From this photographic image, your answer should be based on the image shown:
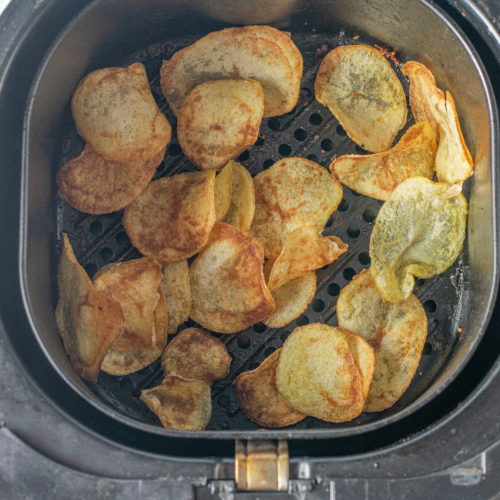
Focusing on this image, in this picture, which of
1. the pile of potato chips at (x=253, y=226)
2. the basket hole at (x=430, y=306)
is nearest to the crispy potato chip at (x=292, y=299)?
the pile of potato chips at (x=253, y=226)

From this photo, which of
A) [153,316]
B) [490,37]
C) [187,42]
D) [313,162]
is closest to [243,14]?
[187,42]

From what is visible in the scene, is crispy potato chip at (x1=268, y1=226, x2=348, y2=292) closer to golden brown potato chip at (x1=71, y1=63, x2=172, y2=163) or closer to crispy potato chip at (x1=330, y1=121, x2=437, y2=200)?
crispy potato chip at (x1=330, y1=121, x2=437, y2=200)

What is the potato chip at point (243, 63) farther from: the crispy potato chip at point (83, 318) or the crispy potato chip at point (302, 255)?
the crispy potato chip at point (83, 318)

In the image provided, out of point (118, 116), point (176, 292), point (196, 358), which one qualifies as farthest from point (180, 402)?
point (118, 116)

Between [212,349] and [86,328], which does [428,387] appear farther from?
[86,328]

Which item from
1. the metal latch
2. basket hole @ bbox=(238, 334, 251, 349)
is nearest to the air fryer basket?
basket hole @ bbox=(238, 334, 251, 349)

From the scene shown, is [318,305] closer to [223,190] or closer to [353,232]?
[353,232]

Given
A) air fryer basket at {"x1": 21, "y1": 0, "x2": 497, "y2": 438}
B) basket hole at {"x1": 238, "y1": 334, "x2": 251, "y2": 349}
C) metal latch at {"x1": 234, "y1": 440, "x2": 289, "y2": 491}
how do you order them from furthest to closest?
basket hole at {"x1": 238, "y1": 334, "x2": 251, "y2": 349} < air fryer basket at {"x1": 21, "y1": 0, "x2": 497, "y2": 438} < metal latch at {"x1": 234, "y1": 440, "x2": 289, "y2": 491}
